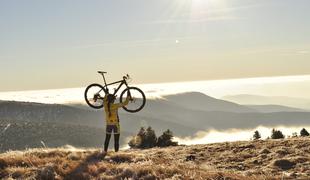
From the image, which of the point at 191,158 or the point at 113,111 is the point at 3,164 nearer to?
the point at 113,111

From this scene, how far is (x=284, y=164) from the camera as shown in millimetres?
18578

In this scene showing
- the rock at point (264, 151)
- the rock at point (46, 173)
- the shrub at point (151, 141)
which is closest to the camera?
the rock at point (46, 173)

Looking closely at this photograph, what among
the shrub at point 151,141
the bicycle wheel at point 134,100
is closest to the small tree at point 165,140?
the shrub at point 151,141

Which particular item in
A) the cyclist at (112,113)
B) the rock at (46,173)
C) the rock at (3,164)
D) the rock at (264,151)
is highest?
the cyclist at (112,113)

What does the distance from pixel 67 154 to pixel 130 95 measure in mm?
6921

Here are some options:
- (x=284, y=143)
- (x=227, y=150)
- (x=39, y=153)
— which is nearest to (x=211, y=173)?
(x=39, y=153)

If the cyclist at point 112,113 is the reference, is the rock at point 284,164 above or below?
below

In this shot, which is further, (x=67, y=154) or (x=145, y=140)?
(x=145, y=140)

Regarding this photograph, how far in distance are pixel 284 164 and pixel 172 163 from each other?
17.7 feet

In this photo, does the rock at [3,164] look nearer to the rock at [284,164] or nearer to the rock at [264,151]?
the rock at [284,164]

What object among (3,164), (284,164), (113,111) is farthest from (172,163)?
(113,111)

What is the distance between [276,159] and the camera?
1916 cm

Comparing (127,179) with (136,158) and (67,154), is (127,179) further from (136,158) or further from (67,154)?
(67,154)

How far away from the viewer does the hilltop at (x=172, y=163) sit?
1400 cm
